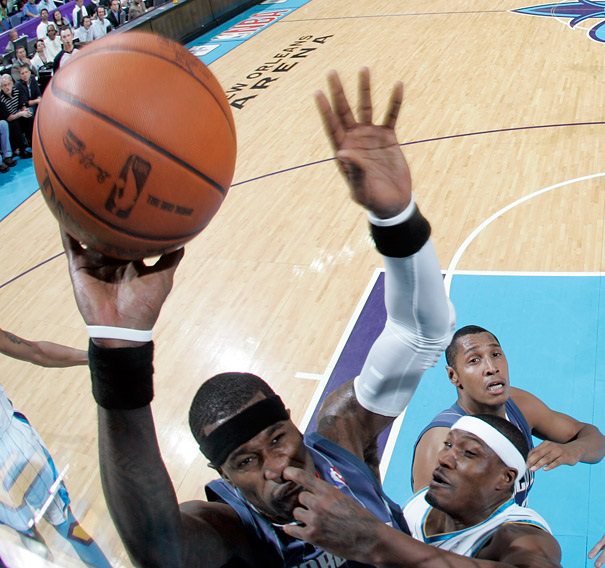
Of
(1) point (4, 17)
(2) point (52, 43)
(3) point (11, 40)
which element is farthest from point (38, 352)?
(1) point (4, 17)

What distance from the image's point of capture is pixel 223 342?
20.7 ft

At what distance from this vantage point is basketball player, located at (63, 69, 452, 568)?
4.88 ft

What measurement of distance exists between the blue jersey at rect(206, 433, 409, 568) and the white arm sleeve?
0.20 metres

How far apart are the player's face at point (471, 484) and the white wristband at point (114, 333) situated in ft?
6.27

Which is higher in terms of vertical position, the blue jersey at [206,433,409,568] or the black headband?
the black headband

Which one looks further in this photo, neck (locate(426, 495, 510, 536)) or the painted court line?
the painted court line

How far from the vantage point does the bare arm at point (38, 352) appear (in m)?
3.89

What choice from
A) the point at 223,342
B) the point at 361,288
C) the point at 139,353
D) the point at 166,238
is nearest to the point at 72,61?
the point at 166,238

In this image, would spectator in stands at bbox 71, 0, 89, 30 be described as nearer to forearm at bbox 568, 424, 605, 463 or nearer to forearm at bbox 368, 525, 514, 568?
forearm at bbox 568, 424, 605, 463

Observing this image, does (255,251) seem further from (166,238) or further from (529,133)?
(166,238)

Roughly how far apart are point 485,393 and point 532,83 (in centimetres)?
825

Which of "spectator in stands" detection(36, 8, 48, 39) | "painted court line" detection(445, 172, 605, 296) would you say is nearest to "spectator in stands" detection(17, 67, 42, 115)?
"spectator in stands" detection(36, 8, 48, 39)

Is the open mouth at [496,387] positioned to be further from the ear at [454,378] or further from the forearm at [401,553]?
the forearm at [401,553]

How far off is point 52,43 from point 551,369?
1150 centimetres
